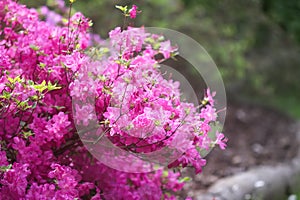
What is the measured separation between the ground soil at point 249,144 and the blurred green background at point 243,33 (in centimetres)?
44

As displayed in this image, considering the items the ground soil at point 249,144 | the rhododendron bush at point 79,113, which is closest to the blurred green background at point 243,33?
the ground soil at point 249,144

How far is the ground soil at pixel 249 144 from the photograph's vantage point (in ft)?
14.6

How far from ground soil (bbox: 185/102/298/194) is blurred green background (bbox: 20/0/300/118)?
437 mm

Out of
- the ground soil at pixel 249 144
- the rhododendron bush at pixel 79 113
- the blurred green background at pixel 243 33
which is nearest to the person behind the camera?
the rhododendron bush at pixel 79 113

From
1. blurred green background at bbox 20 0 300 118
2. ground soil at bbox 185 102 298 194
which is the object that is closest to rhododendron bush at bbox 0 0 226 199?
ground soil at bbox 185 102 298 194

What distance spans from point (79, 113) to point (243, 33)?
15.3 feet

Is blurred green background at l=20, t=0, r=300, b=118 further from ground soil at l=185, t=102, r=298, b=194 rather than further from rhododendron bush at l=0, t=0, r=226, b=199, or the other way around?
rhododendron bush at l=0, t=0, r=226, b=199

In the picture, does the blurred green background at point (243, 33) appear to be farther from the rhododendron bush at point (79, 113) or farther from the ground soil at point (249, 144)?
the rhododendron bush at point (79, 113)

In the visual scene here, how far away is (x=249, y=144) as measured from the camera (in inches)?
215

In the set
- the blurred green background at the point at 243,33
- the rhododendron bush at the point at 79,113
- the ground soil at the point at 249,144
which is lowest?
the rhododendron bush at the point at 79,113

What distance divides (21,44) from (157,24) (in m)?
4.04

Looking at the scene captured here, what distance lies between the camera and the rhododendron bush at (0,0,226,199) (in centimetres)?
198

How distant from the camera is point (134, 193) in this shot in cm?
243

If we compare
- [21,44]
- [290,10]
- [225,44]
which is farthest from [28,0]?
[225,44]
